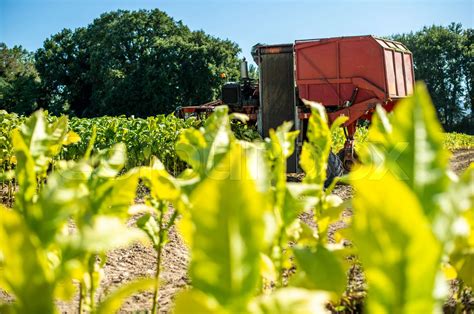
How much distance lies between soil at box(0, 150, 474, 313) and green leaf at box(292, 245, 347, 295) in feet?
3.46

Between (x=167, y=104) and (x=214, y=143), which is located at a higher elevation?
(x=167, y=104)

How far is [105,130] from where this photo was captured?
301 inches

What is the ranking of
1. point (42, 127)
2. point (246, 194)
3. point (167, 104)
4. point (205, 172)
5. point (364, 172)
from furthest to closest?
point (167, 104), point (42, 127), point (205, 172), point (364, 172), point (246, 194)

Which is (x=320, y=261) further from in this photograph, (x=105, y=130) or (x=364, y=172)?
(x=105, y=130)

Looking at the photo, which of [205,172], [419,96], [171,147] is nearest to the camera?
[419,96]

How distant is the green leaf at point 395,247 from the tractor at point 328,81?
6311 millimetres

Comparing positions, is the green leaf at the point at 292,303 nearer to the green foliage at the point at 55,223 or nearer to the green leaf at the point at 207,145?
the green foliage at the point at 55,223

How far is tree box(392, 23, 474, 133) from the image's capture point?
4522 cm

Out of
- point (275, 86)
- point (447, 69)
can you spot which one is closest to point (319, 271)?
point (275, 86)

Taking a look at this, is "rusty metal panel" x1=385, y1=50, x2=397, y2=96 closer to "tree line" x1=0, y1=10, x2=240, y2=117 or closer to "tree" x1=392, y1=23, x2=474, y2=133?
"tree line" x1=0, y1=10, x2=240, y2=117

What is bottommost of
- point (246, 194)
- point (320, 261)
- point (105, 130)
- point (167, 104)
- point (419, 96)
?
point (320, 261)

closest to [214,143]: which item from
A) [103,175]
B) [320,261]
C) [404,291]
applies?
[103,175]

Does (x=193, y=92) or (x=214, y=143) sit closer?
(x=214, y=143)

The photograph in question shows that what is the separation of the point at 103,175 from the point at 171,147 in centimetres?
653
